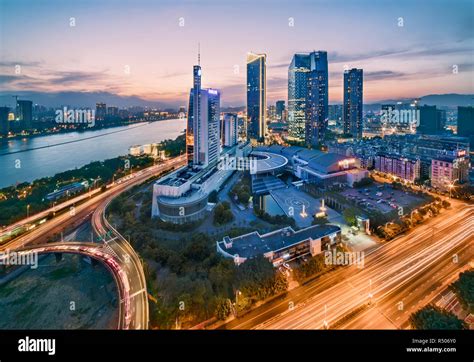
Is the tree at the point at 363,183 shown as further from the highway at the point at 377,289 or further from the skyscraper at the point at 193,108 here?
the skyscraper at the point at 193,108

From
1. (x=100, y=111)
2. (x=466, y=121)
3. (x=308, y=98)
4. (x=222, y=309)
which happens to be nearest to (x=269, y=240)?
(x=222, y=309)

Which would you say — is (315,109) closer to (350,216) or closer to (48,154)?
(350,216)

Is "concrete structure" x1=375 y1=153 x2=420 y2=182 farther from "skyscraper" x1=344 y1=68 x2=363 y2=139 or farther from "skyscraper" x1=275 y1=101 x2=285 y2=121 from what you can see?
"skyscraper" x1=275 y1=101 x2=285 y2=121

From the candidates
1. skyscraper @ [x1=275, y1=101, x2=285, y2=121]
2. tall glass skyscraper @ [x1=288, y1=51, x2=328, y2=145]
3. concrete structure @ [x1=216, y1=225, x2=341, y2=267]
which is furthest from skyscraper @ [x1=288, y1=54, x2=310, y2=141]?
concrete structure @ [x1=216, y1=225, x2=341, y2=267]

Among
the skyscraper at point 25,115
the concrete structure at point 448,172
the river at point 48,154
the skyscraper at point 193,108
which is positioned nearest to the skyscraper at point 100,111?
the river at point 48,154
